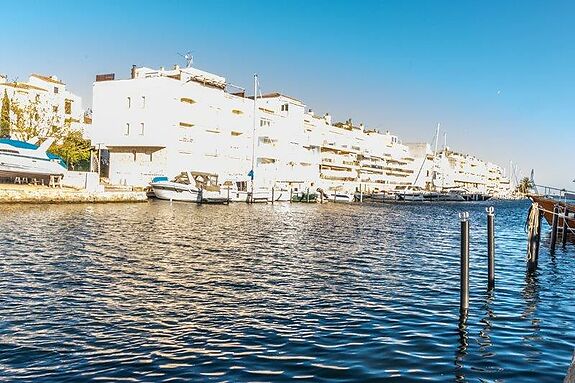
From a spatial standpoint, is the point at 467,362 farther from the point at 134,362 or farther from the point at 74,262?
the point at 74,262

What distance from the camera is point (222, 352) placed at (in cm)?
1014

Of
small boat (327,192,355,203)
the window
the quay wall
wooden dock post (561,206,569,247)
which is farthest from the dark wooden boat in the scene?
small boat (327,192,355,203)

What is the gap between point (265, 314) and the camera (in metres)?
13.1

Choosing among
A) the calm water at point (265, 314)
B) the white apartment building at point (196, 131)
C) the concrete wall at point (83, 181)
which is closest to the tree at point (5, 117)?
the white apartment building at point (196, 131)

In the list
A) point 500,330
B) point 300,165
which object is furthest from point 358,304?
point 300,165

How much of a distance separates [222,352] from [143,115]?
6851 centimetres

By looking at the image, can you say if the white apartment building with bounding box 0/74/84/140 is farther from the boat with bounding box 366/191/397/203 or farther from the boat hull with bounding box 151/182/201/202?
the boat with bounding box 366/191/397/203

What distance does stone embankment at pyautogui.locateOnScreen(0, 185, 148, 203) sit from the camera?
156 feet

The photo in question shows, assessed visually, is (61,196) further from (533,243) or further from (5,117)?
(533,243)

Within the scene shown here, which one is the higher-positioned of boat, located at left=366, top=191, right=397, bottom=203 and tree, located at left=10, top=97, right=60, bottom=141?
tree, located at left=10, top=97, right=60, bottom=141

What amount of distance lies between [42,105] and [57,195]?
35.0 metres

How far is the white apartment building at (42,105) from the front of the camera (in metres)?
70.3

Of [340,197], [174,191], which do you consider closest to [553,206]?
[174,191]

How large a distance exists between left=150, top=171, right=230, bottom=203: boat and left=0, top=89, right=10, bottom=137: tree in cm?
2330
